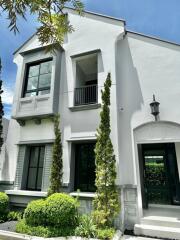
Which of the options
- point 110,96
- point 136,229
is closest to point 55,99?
point 110,96

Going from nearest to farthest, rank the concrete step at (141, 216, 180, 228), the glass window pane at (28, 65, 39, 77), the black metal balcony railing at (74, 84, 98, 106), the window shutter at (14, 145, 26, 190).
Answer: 1. the concrete step at (141, 216, 180, 228)
2. the window shutter at (14, 145, 26, 190)
3. the black metal balcony railing at (74, 84, 98, 106)
4. the glass window pane at (28, 65, 39, 77)

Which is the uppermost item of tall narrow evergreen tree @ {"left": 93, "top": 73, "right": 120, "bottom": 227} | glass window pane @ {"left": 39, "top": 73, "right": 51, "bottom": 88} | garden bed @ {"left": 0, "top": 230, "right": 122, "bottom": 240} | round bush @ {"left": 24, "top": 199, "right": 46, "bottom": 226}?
glass window pane @ {"left": 39, "top": 73, "right": 51, "bottom": 88}

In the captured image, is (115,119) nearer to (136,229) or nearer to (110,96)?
(110,96)

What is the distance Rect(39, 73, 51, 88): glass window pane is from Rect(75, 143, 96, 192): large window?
11.1ft

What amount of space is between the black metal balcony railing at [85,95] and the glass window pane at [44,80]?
4.95ft

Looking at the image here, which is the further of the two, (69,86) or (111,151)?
(69,86)

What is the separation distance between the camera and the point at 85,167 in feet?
24.2

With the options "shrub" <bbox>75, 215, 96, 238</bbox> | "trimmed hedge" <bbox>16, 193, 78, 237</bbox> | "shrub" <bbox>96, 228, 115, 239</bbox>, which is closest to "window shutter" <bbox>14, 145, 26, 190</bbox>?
"trimmed hedge" <bbox>16, 193, 78, 237</bbox>

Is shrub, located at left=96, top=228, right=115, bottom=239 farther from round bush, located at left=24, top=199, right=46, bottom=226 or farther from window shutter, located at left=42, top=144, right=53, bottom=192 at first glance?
window shutter, located at left=42, top=144, right=53, bottom=192

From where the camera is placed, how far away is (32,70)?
9359mm

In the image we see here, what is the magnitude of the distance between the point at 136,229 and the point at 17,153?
5.79 metres

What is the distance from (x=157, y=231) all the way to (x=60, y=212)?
10.4 feet

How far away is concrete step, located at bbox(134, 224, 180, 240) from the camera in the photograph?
547 centimetres

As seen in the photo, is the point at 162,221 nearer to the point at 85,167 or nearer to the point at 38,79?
the point at 85,167
